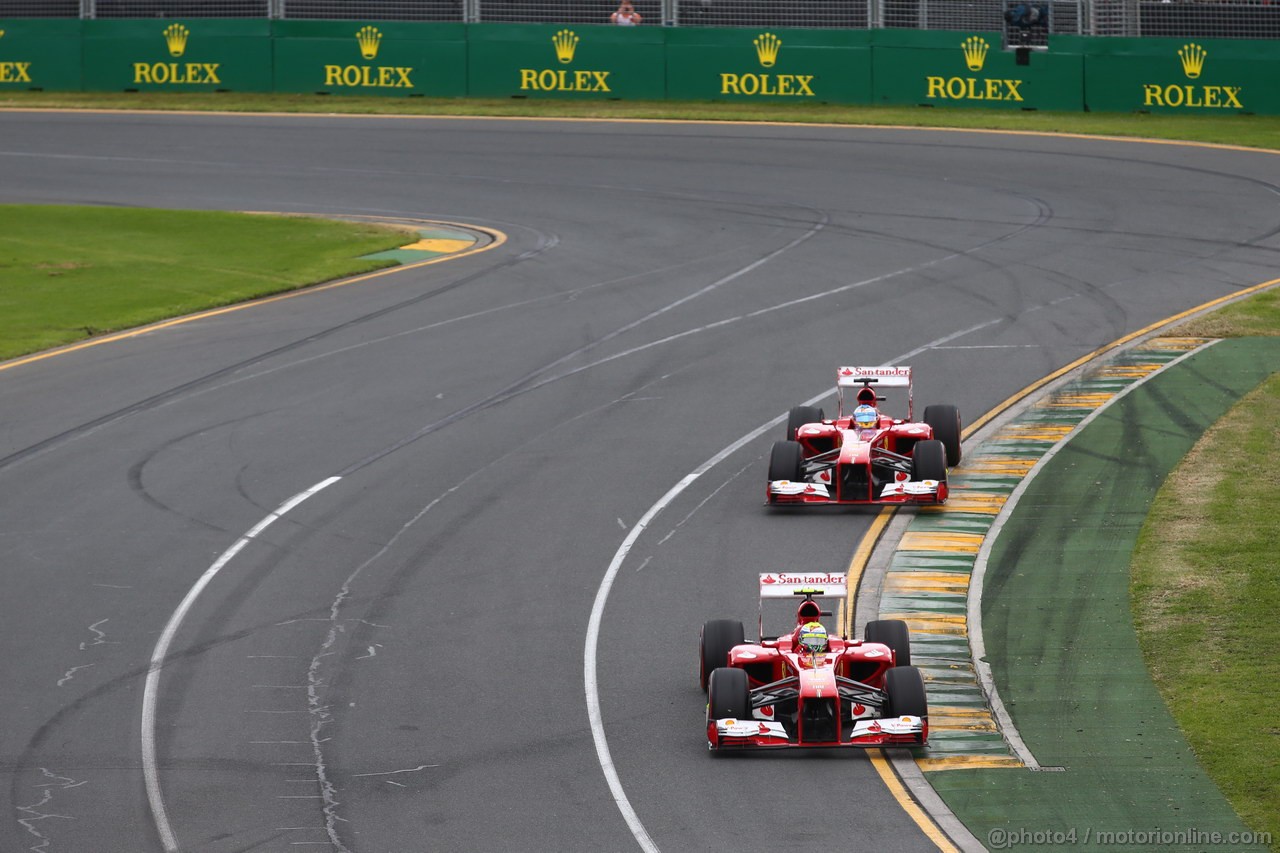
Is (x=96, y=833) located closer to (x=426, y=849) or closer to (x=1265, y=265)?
(x=426, y=849)

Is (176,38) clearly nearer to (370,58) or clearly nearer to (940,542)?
(370,58)

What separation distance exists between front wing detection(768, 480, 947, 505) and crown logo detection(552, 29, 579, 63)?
31.4 metres

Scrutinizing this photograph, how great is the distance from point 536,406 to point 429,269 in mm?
9468

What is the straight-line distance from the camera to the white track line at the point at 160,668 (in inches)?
563

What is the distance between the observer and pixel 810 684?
51.2 ft

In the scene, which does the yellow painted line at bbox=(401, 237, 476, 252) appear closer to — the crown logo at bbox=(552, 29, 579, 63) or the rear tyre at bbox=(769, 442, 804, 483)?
the crown logo at bbox=(552, 29, 579, 63)

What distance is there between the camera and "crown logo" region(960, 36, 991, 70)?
159 ft

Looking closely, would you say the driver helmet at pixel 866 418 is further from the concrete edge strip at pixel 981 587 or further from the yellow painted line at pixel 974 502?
the concrete edge strip at pixel 981 587

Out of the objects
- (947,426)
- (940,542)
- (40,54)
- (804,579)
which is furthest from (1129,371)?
(40,54)

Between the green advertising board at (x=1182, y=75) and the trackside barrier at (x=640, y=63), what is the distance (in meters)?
0.04

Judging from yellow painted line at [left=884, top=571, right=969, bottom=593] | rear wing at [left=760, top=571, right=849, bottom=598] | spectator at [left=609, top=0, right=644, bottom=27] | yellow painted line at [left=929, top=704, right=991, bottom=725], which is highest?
spectator at [left=609, top=0, right=644, bottom=27]

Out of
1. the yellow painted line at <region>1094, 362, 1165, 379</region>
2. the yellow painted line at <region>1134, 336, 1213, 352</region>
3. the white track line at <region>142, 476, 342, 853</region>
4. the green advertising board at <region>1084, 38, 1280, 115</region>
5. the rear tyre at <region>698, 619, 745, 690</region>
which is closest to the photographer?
the white track line at <region>142, 476, 342, 853</region>

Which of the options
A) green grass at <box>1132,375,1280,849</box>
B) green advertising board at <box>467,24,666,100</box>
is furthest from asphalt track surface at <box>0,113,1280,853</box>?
green advertising board at <box>467,24,666,100</box>

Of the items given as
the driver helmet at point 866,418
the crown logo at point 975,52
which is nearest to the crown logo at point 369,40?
the crown logo at point 975,52
